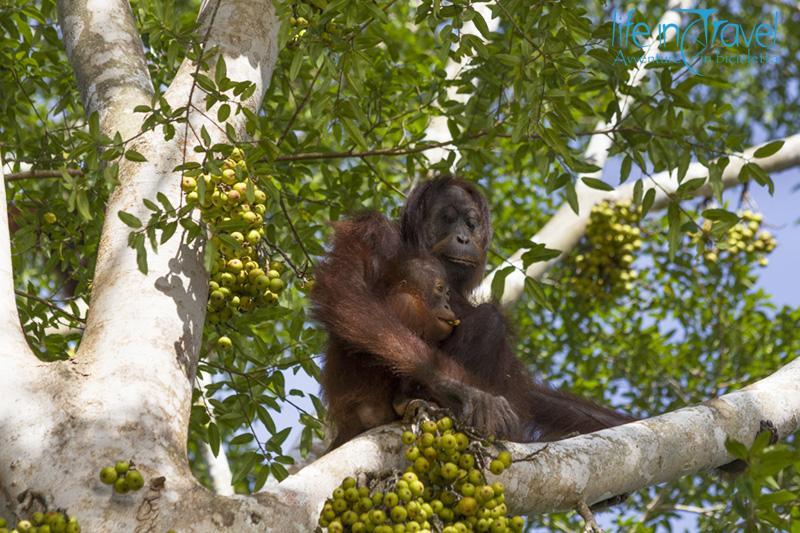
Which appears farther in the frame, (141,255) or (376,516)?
(141,255)

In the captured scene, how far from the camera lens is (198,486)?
2.82 metres

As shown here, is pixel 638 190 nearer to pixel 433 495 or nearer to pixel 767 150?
pixel 767 150

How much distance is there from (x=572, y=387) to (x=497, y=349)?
4673mm

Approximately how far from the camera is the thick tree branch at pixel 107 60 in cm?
400

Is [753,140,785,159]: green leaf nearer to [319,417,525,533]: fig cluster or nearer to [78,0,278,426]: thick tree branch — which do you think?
[319,417,525,533]: fig cluster

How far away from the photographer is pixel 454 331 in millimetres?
4723

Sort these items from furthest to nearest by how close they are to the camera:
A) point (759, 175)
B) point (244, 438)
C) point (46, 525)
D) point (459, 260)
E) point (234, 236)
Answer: point (459, 260) < point (244, 438) < point (759, 175) < point (234, 236) < point (46, 525)

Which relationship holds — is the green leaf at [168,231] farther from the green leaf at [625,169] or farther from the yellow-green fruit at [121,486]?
the green leaf at [625,169]

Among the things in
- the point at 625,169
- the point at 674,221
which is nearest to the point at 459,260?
the point at 625,169

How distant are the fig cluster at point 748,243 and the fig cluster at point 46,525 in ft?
22.5

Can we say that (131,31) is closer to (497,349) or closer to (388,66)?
(497,349)

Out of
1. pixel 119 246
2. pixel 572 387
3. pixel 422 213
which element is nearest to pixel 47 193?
pixel 422 213

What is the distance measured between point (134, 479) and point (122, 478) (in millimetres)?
41

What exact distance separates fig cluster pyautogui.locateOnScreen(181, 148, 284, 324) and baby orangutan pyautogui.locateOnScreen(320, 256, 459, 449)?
1.82 feet
